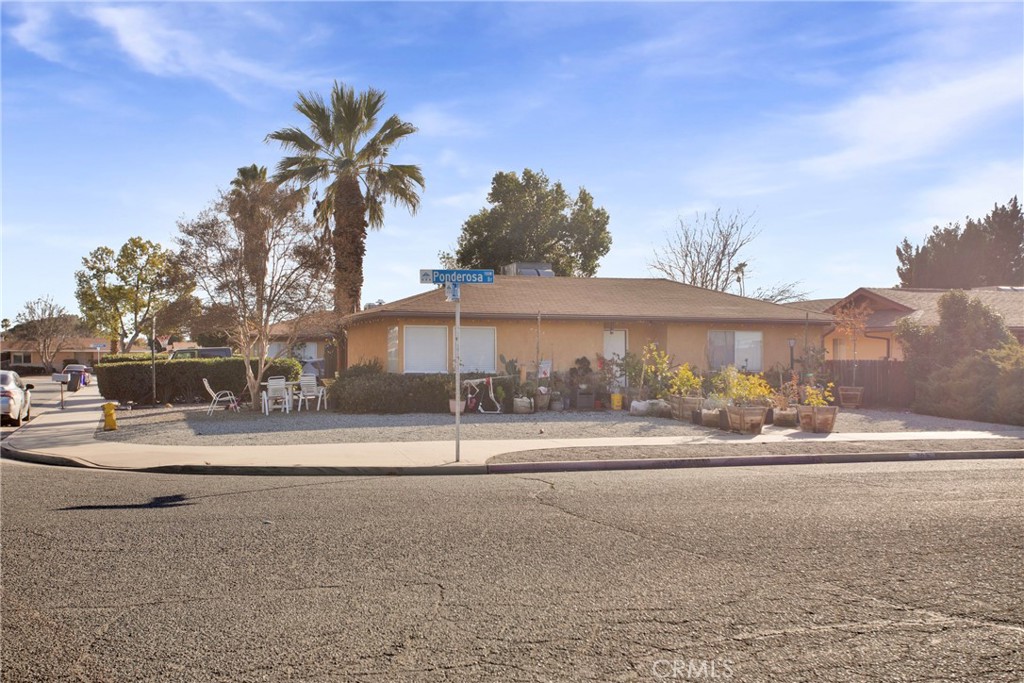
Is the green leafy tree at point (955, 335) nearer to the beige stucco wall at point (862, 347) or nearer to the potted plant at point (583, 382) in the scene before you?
the beige stucco wall at point (862, 347)

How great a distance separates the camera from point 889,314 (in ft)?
110

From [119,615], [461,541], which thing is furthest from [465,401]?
[119,615]

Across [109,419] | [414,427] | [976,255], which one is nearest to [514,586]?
[414,427]

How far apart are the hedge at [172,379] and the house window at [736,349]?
14666mm

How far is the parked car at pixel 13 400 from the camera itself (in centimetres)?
2131

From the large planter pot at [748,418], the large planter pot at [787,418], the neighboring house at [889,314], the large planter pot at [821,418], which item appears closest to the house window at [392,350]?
the large planter pot at [748,418]

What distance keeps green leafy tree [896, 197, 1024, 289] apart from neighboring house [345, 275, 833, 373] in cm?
3910

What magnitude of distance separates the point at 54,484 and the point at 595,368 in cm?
1736

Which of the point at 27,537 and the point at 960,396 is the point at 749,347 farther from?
the point at 27,537

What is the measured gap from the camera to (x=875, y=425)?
66.8ft

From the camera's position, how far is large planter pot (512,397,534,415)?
888 inches

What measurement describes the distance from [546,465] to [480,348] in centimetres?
1284

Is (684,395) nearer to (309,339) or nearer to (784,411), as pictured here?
(784,411)

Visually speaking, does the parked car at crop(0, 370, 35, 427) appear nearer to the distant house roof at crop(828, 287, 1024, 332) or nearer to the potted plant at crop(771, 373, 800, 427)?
the potted plant at crop(771, 373, 800, 427)
